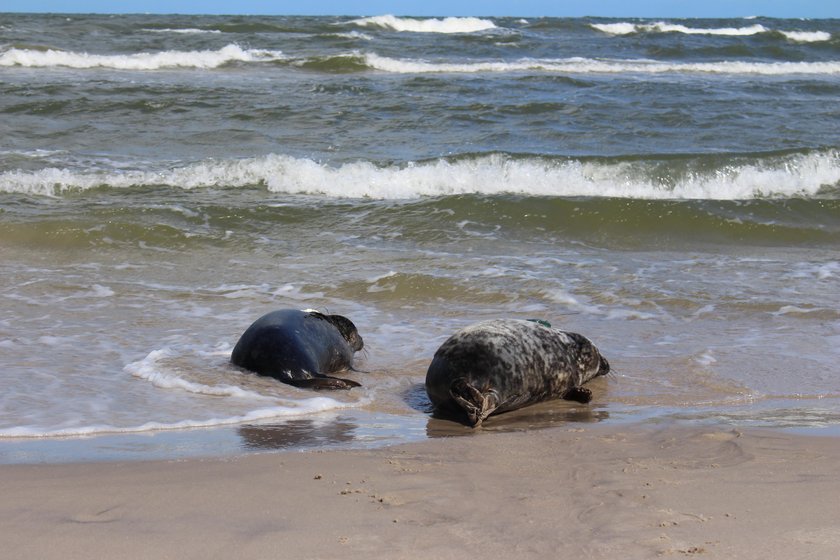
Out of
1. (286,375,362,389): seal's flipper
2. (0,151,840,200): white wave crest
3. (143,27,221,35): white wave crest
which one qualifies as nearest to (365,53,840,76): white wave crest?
(143,27,221,35): white wave crest

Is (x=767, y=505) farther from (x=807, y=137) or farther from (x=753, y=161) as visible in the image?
(x=807, y=137)

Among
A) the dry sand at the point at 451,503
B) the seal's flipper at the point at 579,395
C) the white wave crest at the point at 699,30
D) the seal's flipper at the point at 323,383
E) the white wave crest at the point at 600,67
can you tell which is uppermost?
the white wave crest at the point at 699,30

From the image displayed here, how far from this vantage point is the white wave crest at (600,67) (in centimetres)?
2375

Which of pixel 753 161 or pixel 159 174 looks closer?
pixel 159 174

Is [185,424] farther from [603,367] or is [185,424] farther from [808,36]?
[808,36]

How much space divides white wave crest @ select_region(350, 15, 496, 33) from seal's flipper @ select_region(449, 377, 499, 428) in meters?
35.8

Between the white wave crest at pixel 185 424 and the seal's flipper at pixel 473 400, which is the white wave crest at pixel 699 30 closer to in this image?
the seal's flipper at pixel 473 400

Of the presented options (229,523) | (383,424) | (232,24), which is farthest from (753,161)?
(232,24)

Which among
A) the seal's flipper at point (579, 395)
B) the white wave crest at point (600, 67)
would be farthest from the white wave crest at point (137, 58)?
the seal's flipper at point (579, 395)

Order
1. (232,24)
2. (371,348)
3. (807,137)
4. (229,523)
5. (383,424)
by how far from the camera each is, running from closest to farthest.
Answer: (229,523) < (383,424) < (371,348) < (807,137) < (232,24)

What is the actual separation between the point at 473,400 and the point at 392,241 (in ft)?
15.8

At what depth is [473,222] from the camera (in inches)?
409

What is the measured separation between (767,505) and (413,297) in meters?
4.22

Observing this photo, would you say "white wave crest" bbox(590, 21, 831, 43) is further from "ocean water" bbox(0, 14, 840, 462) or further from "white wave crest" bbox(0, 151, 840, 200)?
"white wave crest" bbox(0, 151, 840, 200)
